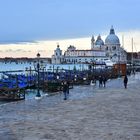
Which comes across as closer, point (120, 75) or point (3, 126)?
point (3, 126)

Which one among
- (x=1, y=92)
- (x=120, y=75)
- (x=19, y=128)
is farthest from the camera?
(x=120, y=75)

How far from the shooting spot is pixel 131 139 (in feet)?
53.4

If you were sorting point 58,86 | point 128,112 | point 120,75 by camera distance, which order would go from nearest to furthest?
point 128,112 → point 58,86 → point 120,75

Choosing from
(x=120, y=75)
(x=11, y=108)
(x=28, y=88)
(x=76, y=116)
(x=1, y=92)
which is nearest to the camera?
(x=76, y=116)

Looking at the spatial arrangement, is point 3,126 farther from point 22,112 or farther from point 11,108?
point 11,108

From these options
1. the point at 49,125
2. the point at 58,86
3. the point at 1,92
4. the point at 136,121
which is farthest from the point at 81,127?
the point at 58,86

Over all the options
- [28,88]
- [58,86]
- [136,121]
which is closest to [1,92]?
[58,86]

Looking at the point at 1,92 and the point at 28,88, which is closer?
the point at 1,92

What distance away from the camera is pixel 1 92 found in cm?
4362

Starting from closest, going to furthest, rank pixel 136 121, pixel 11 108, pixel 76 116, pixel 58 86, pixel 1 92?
pixel 136 121, pixel 76 116, pixel 11 108, pixel 1 92, pixel 58 86

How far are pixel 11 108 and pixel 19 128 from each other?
27.5ft

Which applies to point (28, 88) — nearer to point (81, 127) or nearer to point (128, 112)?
point (128, 112)

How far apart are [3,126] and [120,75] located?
76.2 m

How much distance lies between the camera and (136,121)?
20875 millimetres
